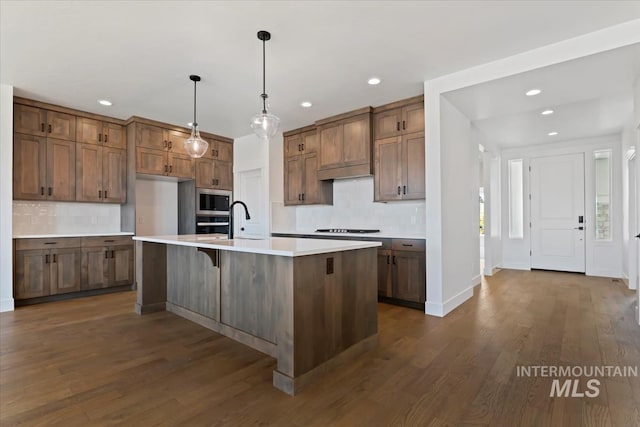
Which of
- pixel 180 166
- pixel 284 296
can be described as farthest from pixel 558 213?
pixel 180 166

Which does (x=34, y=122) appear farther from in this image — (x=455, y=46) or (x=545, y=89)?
(x=545, y=89)

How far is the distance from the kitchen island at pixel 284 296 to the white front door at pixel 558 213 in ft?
18.0

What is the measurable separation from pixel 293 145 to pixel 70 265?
378cm

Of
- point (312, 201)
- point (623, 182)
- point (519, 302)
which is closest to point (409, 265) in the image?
point (519, 302)

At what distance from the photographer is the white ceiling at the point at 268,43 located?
7.97ft

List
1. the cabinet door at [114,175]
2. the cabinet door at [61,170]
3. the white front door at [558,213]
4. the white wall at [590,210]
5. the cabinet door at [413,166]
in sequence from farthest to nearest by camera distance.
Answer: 1. the white front door at [558,213]
2. the white wall at [590,210]
3. the cabinet door at [114,175]
4. the cabinet door at [61,170]
5. the cabinet door at [413,166]

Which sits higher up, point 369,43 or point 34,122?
point 369,43

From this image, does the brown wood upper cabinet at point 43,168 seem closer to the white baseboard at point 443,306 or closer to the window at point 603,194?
the white baseboard at point 443,306

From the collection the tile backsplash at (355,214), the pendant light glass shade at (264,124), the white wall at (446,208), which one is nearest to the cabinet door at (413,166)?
the white wall at (446,208)

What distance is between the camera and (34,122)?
430cm

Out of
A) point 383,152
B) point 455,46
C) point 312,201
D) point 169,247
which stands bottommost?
point 169,247

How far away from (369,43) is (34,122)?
451 centimetres

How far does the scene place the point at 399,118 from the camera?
168 inches

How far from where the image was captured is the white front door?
6.10m
